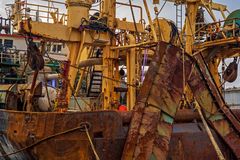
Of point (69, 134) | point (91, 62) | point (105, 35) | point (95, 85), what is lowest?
point (69, 134)

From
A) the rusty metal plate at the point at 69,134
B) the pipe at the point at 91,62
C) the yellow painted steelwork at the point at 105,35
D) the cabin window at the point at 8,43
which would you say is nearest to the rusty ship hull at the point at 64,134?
the rusty metal plate at the point at 69,134

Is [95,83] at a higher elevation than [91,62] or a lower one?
lower

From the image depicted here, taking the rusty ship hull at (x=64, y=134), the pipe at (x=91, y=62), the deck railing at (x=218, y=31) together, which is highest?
the deck railing at (x=218, y=31)

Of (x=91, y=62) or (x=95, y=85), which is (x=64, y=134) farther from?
(x=95, y=85)

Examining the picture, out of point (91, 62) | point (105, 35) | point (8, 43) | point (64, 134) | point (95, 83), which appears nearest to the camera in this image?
point (64, 134)

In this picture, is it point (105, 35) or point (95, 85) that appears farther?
point (95, 85)

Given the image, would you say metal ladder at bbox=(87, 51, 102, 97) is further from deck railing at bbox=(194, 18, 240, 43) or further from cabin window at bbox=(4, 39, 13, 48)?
cabin window at bbox=(4, 39, 13, 48)

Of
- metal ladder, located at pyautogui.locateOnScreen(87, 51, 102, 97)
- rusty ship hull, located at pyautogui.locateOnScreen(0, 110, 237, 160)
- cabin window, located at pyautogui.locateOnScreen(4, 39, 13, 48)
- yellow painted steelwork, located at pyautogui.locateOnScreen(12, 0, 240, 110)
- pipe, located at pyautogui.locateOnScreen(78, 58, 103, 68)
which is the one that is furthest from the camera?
cabin window, located at pyautogui.locateOnScreen(4, 39, 13, 48)

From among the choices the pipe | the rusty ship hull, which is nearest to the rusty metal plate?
the rusty ship hull

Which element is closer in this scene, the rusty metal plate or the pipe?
the rusty metal plate

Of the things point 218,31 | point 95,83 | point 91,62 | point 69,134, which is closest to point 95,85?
point 95,83

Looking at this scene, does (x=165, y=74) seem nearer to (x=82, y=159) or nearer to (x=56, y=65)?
(x=82, y=159)

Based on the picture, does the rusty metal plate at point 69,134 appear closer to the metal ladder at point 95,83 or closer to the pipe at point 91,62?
the pipe at point 91,62

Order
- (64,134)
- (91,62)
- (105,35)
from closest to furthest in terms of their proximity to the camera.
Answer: (64,134) < (105,35) < (91,62)
